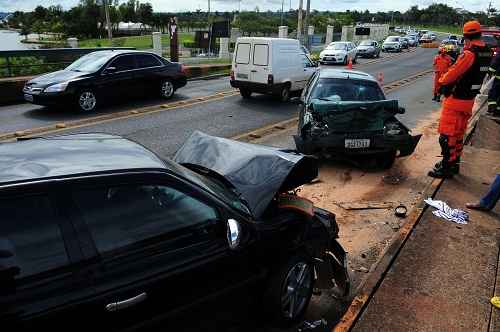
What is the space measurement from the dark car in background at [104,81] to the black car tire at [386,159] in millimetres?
7843

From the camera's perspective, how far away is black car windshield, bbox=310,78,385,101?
8750 mm

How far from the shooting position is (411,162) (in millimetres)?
8703

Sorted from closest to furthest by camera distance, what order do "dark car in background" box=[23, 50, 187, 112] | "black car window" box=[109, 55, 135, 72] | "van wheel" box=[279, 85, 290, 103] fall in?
"dark car in background" box=[23, 50, 187, 112] → "black car window" box=[109, 55, 135, 72] → "van wheel" box=[279, 85, 290, 103]

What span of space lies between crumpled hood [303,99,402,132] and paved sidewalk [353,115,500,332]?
1.99 meters

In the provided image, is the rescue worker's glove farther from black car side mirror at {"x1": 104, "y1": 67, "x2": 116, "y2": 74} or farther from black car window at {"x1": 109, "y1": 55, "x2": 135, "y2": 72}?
black car window at {"x1": 109, "y1": 55, "x2": 135, "y2": 72}

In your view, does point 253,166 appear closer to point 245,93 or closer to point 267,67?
point 267,67

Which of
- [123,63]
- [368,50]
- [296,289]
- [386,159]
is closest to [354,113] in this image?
[386,159]

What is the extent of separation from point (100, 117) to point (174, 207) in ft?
29.8

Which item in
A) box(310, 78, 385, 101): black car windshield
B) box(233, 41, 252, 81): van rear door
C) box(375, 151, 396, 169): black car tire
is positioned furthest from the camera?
box(233, 41, 252, 81): van rear door

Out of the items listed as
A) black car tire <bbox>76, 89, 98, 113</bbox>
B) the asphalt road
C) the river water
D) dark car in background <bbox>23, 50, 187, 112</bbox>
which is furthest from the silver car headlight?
the river water

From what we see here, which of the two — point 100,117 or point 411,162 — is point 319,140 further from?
point 100,117

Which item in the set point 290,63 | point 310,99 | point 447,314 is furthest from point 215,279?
point 290,63

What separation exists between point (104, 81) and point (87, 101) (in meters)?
0.81

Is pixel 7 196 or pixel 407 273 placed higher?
pixel 7 196
